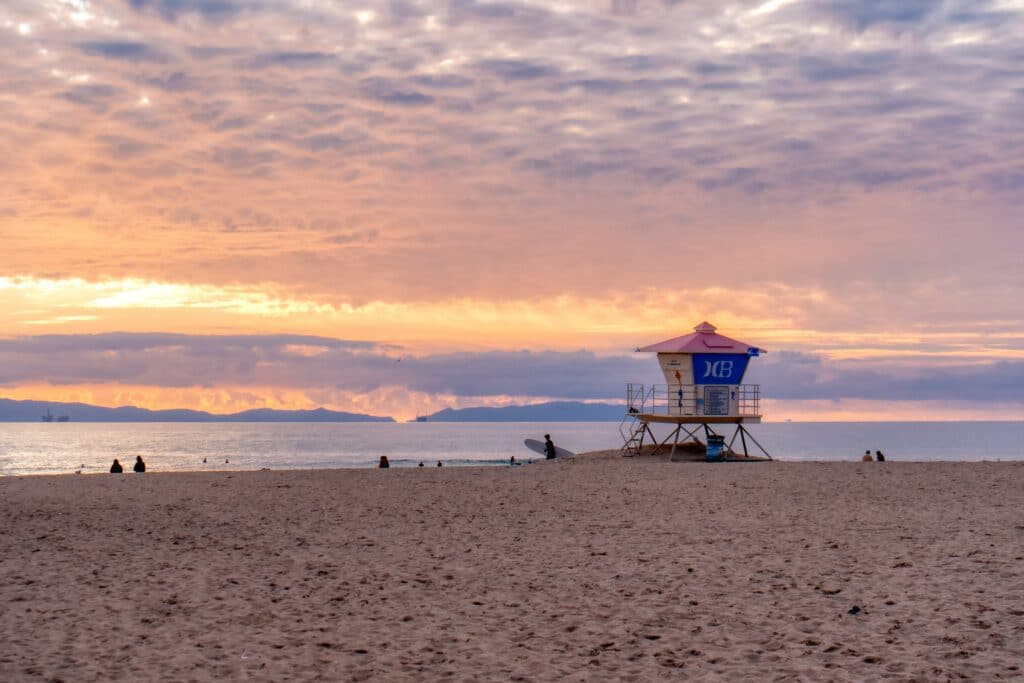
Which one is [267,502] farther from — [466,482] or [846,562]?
[846,562]

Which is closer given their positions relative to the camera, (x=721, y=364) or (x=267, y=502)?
Result: (x=267, y=502)

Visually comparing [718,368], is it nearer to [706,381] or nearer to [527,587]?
[706,381]

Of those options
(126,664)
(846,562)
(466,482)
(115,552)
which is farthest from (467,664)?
(466,482)

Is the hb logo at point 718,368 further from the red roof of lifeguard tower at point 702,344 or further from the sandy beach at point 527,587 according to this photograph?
the sandy beach at point 527,587

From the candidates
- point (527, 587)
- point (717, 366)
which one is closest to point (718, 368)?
point (717, 366)

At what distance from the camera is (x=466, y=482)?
31281mm

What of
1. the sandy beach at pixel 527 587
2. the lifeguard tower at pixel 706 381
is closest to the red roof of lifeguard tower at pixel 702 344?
the lifeguard tower at pixel 706 381

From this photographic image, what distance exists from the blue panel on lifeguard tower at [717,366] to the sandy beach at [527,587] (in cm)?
1698

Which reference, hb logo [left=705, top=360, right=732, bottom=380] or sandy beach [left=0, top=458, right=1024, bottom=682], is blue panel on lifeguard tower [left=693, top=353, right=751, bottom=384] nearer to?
hb logo [left=705, top=360, right=732, bottom=380]

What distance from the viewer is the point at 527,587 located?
14461mm

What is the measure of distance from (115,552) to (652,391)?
31747mm

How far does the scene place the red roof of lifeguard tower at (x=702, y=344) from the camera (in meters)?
42.1

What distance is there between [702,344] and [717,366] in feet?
4.13

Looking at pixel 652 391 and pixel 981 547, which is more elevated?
pixel 652 391
